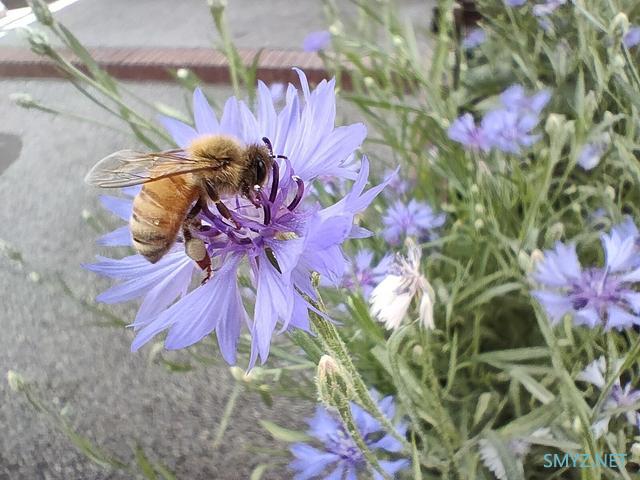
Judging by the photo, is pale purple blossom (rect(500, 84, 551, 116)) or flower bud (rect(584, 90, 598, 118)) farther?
pale purple blossom (rect(500, 84, 551, 116))

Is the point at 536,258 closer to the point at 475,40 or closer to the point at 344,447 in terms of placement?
the point at 344,447

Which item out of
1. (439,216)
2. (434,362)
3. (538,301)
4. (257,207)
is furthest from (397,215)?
(257,207)

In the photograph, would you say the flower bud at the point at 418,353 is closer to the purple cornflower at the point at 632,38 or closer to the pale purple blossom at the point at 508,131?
the pale purple blossom at the point at 508,131

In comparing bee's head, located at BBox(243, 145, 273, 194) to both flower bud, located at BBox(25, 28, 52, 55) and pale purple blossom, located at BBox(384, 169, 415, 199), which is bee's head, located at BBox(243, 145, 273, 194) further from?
pale purple blossom, located at BBox(384, 169, 415, 199)

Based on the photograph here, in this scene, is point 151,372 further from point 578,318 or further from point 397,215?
point 578,318

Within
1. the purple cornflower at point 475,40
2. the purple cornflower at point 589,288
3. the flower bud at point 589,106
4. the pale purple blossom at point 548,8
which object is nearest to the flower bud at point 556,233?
the purple cornflower at point 589,288

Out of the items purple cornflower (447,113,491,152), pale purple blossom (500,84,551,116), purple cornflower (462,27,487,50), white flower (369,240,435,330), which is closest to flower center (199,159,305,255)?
white flower (369,240,435,330)

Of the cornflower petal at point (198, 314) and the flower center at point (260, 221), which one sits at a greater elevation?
the flower center at point (260, 221)
